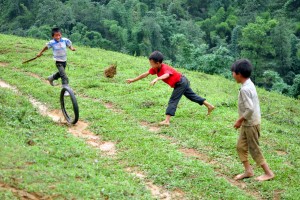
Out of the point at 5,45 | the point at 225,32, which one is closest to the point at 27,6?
the point at 225,32

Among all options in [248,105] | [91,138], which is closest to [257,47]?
[91,138]

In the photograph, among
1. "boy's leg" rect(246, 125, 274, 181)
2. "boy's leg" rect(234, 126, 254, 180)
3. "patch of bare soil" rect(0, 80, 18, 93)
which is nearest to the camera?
"boy's leg" rect(246, 125, 274, 181)

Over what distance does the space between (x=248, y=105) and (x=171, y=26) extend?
44.7 m

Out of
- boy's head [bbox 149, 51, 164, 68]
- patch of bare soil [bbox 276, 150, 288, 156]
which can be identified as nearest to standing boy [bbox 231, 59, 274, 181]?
patch of bare soil [bbox 276, 150, 288, 156]

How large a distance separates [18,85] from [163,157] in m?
6.82

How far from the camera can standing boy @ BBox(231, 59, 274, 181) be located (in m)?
6.27

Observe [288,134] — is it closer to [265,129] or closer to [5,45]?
[265,129]

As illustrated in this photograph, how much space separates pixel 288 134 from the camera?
374 inches

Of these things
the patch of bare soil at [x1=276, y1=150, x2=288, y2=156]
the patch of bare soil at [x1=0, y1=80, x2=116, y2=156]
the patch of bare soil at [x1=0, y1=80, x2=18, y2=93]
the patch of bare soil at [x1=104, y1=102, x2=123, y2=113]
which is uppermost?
the patch of bare soil at [x1=276, y1=150, x2=288, y2=156]

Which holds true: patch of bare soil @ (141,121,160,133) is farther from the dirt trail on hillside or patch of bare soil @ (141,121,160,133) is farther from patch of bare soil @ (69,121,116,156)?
patch of bare soil @ (69,121,116,156)

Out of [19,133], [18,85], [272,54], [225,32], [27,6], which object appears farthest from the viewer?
[225,32]

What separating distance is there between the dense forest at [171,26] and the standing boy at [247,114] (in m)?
28.3

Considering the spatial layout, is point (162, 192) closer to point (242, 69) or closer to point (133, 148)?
point (133, 148)

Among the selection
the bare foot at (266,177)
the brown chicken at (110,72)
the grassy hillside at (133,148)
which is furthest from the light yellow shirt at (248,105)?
the brown chicken at (110,72)
